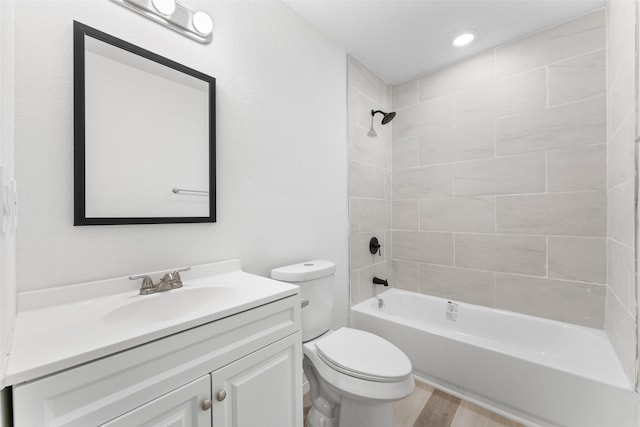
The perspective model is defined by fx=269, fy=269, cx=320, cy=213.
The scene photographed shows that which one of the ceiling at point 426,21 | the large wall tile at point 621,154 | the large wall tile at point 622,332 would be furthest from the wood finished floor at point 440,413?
the ceiling at point 426,21

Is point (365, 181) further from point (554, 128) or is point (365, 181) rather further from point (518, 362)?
point (518, 362)

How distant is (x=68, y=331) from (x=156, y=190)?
1.95 ft

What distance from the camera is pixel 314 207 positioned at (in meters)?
1.84

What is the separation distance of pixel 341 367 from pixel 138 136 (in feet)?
4.41

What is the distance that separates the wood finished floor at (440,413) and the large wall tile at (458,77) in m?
2.30

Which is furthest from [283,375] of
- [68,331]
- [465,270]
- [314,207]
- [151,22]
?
[465,270]

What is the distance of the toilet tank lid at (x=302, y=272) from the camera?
143cm

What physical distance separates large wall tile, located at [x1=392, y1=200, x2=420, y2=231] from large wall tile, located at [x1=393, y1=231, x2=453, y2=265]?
0.06 m

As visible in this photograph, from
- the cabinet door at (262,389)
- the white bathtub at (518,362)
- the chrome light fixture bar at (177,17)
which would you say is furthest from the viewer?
the white bathtub at (518,362)

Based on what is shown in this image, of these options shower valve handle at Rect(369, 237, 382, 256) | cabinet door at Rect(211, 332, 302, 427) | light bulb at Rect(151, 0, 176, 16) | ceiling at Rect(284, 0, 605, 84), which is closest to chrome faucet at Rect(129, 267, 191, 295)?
cabinet door at Rect(211, 332, 302, 427)

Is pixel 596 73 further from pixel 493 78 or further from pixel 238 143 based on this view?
pixel 238 143

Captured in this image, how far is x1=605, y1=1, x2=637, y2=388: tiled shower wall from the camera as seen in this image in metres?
1.21


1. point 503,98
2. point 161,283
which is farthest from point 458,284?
point 161,283

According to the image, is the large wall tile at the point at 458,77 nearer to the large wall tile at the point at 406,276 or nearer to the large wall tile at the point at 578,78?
the large wall tile at the point at 578,78
